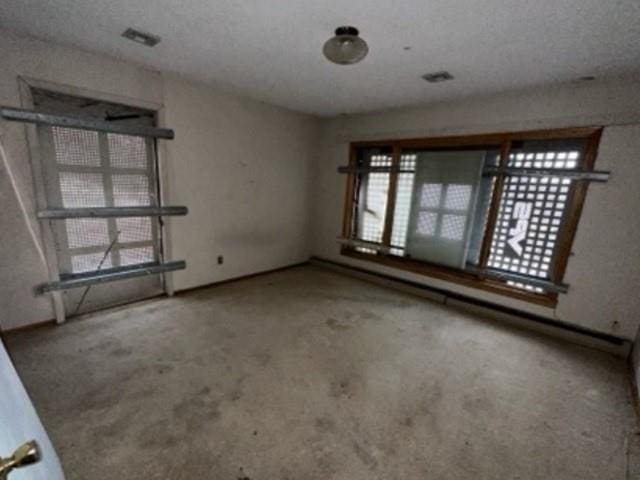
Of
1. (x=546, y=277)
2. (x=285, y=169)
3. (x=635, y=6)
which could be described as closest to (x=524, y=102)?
(x=635, y=6)

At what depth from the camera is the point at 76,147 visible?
7.98 ft

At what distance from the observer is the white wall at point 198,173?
2.15m

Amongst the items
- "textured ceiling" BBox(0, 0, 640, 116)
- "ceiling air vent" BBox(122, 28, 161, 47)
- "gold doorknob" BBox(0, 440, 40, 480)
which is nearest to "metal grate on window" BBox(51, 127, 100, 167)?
"textured ceiling" BBox(0, 0, 640, 116)

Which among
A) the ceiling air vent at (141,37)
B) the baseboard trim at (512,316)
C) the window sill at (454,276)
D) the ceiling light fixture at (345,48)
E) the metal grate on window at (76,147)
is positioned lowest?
the baseboard trim at (512,316)

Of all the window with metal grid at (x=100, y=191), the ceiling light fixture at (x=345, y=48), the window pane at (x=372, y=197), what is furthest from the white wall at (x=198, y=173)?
the ceiling light fixture at (x=345, y=48)

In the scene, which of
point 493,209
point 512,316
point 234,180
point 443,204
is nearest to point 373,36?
point 443,204

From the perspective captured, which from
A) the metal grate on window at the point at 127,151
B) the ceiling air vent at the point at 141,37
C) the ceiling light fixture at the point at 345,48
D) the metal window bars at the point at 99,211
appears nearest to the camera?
the ceiling light fixture at the point at 345,48

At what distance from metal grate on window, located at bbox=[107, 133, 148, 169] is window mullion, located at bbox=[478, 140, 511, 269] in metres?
3.58

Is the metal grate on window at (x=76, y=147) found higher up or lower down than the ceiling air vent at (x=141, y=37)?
lower down

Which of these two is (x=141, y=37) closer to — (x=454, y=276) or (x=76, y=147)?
(x=76, y=147)

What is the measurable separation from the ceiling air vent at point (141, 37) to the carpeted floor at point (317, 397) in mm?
2257

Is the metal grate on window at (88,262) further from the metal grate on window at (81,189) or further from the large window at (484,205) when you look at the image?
the large window at (484,205)

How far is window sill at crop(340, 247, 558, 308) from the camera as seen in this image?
2809mm

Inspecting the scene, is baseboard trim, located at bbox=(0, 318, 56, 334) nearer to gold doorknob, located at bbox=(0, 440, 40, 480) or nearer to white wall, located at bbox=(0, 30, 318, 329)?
white wall, located at bbox=(0, 30, 318, 329)
